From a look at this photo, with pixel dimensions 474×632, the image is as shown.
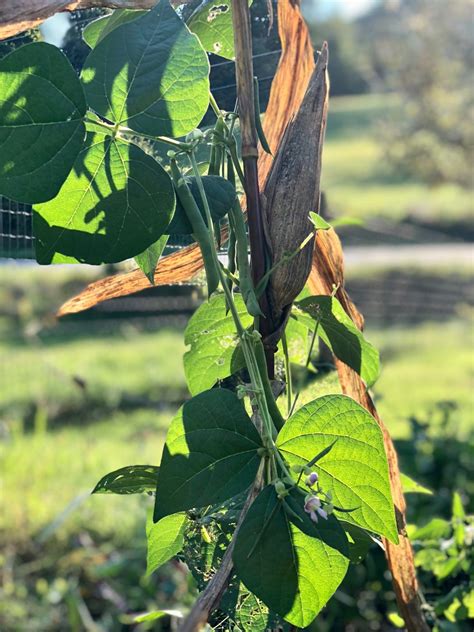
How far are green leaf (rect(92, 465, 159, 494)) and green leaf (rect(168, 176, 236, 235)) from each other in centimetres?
14

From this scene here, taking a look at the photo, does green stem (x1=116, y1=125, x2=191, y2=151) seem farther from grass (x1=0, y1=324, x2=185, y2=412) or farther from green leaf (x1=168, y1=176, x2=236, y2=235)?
A: grass (x1=0, y1=324, x2=185, y2=412)

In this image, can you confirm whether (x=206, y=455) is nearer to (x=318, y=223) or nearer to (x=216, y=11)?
(x=318, y=223)

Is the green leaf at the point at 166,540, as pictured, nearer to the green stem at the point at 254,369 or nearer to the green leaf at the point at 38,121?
the green stem at the point at 254,369

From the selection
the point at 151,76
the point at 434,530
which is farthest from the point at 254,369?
the point at 434,530

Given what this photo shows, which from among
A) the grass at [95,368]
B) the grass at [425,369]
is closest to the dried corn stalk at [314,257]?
the grass at [425,369]

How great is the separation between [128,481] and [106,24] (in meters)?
0.29

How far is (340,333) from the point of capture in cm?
58

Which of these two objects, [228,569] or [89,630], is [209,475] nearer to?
[228,569]

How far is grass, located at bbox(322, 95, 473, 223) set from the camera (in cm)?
921

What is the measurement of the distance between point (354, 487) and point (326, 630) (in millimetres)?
837

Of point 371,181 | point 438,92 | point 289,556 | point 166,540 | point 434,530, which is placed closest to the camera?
point 289,556

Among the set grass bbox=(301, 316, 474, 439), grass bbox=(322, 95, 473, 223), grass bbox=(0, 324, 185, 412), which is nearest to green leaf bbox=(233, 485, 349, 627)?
grass bbox=(301, 316, 474, 439)

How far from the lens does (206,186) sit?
48 cm

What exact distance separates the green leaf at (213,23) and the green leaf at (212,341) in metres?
0.17
